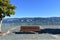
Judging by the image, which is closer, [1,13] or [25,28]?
[1,13]

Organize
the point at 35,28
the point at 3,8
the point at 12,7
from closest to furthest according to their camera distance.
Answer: the point at 3,8 → the point at 12,7 → the point at 35,28

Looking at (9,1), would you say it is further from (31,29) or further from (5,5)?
(31,29)

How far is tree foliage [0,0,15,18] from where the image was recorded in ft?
81.5

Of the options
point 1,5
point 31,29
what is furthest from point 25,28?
point 1,5

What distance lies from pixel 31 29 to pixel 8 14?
17.4ft

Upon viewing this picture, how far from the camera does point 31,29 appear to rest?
2997cm

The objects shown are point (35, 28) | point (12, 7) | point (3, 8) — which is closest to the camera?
point (3, 8)

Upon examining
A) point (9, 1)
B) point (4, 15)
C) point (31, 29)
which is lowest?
point (31, 29)

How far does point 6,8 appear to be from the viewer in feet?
83.1

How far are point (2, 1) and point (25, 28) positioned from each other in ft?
23.3

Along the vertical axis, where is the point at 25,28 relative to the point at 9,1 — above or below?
below

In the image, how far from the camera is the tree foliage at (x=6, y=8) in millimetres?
24841

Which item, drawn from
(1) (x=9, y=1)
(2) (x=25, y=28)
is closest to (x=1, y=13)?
(1) (x=9, y=1)

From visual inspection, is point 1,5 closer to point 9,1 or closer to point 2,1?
point 2,1
